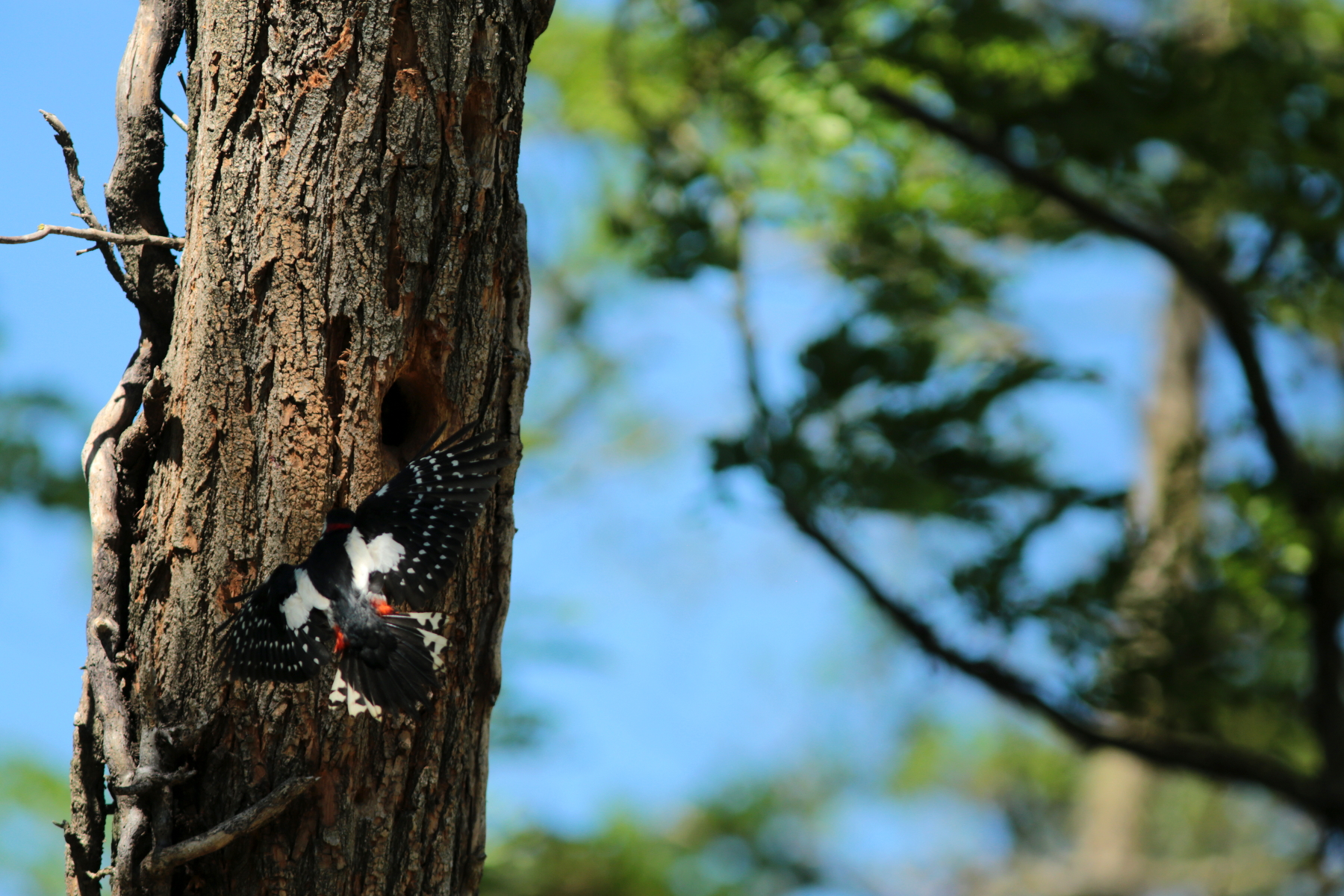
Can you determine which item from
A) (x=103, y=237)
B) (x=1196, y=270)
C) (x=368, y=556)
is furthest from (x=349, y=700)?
(x=1196, y=270)

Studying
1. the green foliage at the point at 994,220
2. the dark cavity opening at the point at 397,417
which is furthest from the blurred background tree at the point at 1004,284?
the dark cavity opening at the point at 397,417

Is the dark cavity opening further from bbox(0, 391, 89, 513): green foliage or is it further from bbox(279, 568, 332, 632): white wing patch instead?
bbox(0, 391, 89, 513): green foliage

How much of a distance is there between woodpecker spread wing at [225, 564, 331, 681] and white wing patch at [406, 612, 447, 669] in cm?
15

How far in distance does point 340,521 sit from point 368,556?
0.07 m

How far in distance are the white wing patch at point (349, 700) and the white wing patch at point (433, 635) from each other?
120mm

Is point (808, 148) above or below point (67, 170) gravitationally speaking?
above

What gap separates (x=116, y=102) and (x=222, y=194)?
1.59 ft

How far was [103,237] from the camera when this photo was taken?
6.50 ft

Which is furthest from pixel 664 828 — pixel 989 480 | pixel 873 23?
pixel 873 23

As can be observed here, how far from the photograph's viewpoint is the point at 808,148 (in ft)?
15.6

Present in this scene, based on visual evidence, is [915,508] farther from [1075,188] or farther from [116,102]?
[116,102]

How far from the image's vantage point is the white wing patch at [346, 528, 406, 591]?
1810 mm

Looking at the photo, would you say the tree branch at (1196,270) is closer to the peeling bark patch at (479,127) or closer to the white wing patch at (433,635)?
the peeling bark patch at (479,127)

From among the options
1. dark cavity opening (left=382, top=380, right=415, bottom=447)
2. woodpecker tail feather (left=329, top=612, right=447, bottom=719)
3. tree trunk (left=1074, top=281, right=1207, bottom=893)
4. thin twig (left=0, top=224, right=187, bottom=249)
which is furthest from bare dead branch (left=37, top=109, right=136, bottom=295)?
tree trunk (left=1074, top=281, right=1207, bottom=893)
